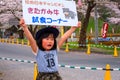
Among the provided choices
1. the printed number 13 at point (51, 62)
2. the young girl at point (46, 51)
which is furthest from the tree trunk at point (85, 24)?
the printed number 13 at point (51, 62)

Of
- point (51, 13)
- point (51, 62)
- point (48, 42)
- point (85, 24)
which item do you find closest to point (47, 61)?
point (51, 62)

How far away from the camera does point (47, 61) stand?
6.52 m

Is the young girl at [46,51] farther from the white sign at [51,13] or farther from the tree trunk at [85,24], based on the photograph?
the tree trunk at [85,24]

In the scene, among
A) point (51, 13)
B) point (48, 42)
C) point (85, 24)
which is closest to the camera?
point (48, 42)

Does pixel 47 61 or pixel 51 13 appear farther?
pixel 51 13

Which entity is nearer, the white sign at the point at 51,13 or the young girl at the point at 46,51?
the young girl at the point at 46,51

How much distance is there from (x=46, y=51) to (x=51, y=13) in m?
1.62

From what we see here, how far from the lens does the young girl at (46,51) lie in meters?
6.49

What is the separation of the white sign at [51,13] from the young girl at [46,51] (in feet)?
4.05

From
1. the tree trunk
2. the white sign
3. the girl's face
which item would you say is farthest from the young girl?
the tree trunk

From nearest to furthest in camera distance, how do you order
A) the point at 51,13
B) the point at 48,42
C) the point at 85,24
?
the point at 48,42
the point at 51,13
the point at 85,24

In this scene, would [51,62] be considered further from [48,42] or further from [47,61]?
[48,42]

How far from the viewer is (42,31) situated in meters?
6.56

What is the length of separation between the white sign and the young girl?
4.05ft
